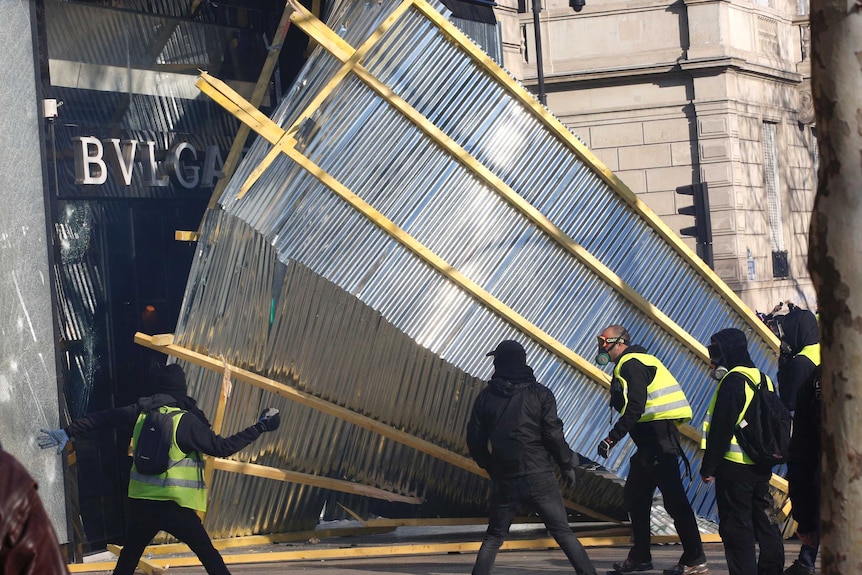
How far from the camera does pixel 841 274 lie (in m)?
3.96

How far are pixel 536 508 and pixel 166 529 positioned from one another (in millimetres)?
2069

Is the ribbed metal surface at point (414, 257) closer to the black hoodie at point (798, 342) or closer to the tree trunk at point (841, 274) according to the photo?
the black hoodie at point (798, 342)

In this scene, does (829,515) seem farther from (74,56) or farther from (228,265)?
(74,56)

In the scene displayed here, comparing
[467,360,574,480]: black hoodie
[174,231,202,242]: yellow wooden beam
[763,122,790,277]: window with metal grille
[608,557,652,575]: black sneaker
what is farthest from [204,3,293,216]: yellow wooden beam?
[763,122,790,277]: window with metal grille

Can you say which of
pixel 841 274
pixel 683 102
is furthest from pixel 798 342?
pixel 683 102

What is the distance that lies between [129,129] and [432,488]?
3594mm

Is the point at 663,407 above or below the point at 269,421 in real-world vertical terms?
below

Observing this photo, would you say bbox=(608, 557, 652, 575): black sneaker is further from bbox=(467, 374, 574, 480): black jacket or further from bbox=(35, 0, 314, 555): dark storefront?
bbox=(35, 0, 314, 555): dark storefront

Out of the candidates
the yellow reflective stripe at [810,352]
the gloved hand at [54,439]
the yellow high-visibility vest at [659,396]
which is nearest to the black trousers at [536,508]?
the yellow high-visibility vest at [659,396]

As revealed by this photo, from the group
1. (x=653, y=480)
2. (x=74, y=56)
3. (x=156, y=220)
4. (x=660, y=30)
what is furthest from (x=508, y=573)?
(x=660, y=30)

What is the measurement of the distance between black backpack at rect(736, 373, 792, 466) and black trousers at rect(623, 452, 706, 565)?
1130 millimetres

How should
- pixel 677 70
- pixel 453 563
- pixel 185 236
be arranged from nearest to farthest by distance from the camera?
pixel 453 563, pixel 185 236, pixel 677 70

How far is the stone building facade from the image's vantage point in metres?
23.8

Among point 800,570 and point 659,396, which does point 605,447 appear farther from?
point 800,570
